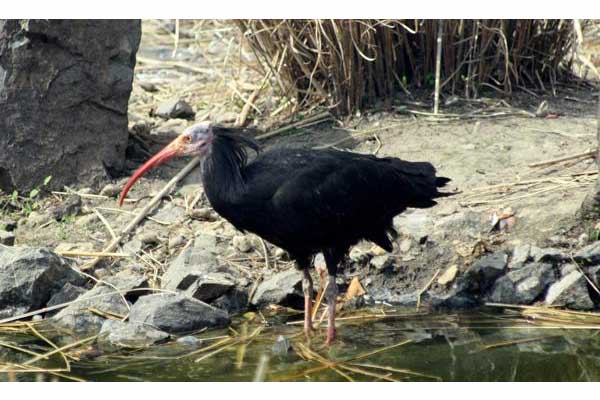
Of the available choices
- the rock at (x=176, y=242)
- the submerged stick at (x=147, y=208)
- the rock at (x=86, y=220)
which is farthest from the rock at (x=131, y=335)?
the rock at (x=86, y=220)

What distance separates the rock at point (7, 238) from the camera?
8326 millimetres

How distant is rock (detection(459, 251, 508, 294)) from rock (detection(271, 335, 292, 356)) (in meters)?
1.50

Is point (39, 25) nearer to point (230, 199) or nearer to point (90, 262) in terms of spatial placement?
point (90, 262)

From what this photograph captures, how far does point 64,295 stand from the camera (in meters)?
7.63

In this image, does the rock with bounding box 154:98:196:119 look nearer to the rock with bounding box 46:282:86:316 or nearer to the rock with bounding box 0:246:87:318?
the rock with bounding box 0:246:87:318

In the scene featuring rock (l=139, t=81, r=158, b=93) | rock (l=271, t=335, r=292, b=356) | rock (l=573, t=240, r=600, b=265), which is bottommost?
rock (l=271, t=335, r=292, b=356)

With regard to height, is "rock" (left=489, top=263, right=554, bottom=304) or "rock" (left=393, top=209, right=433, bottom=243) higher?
"rock" (left=393, top=209, right=433, bottom=243)

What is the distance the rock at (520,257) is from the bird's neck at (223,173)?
6.89 ft

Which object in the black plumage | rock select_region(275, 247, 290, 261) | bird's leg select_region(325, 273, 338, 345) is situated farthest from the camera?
rock select_region(275, 247, 290, 261)

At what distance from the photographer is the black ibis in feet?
22.5

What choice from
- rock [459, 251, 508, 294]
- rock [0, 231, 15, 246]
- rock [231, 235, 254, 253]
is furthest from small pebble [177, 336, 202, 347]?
rock [0, 231, 15, 246]

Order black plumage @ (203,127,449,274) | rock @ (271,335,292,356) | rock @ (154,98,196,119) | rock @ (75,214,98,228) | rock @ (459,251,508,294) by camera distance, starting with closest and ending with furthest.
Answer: rock @ (271,335,292,356) < black plumage @ (203,127,449,274) < rock @ (459,251,508,294) < rock @ (75,214,98,228) < rock @ (154,98,196,119)

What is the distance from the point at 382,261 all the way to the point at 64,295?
2319 millimetres

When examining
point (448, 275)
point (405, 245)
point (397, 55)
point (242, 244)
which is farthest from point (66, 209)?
point (397, 55)
